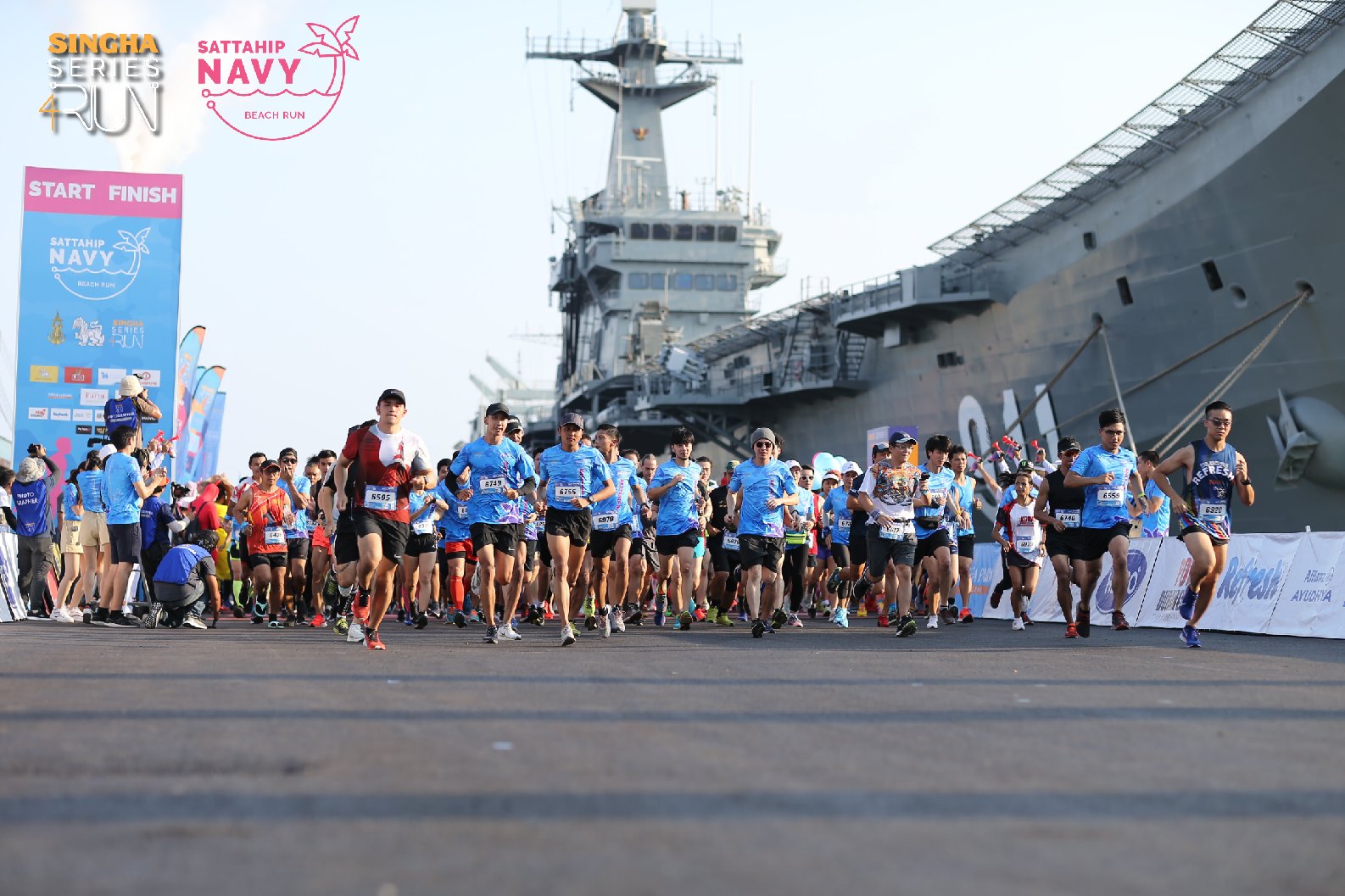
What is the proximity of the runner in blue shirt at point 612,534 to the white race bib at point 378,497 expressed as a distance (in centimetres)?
260

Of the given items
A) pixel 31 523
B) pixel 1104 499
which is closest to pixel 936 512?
pixel 1104 499

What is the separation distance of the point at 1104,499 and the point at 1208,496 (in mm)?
1459

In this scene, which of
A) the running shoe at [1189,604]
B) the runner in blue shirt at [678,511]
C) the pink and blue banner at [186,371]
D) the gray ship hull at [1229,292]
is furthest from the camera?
the pink and blue banner at [186,371]

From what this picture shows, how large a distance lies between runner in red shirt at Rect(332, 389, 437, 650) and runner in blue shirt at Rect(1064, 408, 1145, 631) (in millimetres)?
5648

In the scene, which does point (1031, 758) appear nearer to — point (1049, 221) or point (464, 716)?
point (464, 716)

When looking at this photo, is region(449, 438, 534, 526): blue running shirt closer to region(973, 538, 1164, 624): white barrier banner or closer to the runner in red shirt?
the runner in red shirt

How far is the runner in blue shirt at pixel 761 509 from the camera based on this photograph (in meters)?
14.3

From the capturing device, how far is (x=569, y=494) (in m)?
12.6

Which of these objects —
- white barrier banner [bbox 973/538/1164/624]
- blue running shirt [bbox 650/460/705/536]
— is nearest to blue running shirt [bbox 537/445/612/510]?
blue running shirt [bbox 650/460/705/536]

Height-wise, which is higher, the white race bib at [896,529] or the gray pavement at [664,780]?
the white race bib at [896,529]

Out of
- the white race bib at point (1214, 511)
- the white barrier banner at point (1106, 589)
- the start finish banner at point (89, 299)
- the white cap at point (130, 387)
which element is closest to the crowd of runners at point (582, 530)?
the white race bib at point (1214, 511)

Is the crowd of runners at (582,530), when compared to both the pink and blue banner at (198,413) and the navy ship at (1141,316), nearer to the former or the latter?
the navy ship at (1141,316)

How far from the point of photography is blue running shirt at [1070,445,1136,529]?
1330cm

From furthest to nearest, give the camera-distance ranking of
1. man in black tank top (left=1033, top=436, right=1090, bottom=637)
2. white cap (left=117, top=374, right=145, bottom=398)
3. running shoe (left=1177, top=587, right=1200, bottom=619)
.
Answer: white cap (left=117, top=374, right=145, bottom=398) < man in black tank top (left=1033, top=436, right=1090, bottom=637) < running shoe (left=1177, top=587, right=1200, bottom=619)
